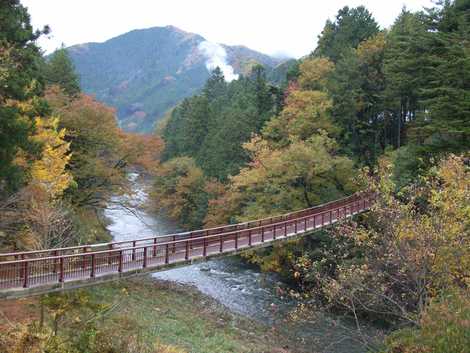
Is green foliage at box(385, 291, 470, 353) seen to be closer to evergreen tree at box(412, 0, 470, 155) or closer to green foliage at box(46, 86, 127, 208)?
evergreen tree at box(412, 0, 470, 155)

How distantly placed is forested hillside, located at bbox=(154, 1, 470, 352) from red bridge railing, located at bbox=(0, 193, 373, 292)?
1.62 m

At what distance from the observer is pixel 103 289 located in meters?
20.2

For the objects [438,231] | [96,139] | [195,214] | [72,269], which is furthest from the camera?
[195,214]

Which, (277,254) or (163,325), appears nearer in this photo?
(163,325)

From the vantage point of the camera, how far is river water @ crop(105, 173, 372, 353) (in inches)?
Answer: 667

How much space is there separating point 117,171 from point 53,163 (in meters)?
6.78

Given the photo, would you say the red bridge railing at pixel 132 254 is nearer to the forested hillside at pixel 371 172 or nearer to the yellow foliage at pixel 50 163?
the forested hillside at pixel 371 172

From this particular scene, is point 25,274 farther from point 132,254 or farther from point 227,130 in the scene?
point 227,130

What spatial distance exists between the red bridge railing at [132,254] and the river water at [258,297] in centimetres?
279

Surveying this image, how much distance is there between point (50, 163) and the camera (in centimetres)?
1955

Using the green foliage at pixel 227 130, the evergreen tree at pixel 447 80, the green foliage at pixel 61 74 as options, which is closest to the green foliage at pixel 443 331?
the evergreen tree at pixel 447 80

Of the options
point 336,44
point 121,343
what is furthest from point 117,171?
point 336,44

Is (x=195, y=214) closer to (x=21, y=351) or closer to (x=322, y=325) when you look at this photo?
(x=322, y=325)

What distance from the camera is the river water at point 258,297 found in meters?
17.0
